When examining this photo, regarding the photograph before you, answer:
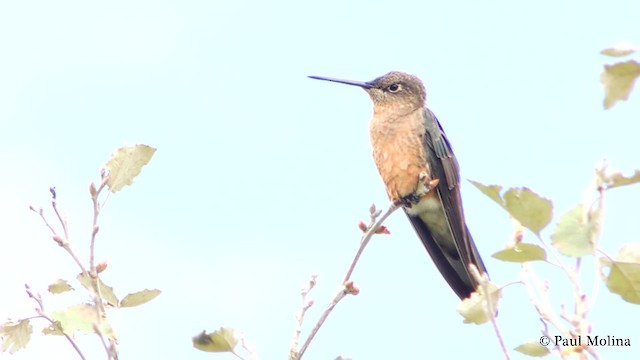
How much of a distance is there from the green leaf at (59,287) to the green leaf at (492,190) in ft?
4.29

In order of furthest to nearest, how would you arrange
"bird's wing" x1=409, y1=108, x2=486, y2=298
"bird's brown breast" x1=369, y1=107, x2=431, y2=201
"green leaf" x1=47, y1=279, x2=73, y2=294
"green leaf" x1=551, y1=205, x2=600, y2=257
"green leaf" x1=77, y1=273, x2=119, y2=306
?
"bird's brown breast" x1=369, y1=107, x2=431, y2=201
"bird's wing" x1=409, y1=108, x2=486, y2=298
"green leaf" x1=47, y1=279, x2=73, y2=294
"green leaf" x1=77, y1=273, x2=119, y2=306
"green leaf" x1=551, y1=205, x2=600, y2=257

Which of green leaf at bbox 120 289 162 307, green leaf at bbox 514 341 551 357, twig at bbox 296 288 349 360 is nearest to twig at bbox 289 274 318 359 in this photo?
twig at bbox 296 288 349 360

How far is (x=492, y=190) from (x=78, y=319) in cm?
106

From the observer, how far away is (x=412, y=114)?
6676 mm

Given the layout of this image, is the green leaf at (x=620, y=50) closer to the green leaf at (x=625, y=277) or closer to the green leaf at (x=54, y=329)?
the green leaf at (x=625, y=277)

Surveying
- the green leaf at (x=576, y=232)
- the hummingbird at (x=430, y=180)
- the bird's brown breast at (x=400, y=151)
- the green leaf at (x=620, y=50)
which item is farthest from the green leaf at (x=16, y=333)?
the bird's brown breast at (x=400, y=151)

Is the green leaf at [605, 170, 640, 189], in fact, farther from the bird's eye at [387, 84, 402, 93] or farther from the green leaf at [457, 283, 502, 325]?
the bird's eye at [387, 84, 402, 93]

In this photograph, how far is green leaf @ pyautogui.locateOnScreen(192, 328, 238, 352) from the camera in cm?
204

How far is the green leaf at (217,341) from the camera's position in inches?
80.4

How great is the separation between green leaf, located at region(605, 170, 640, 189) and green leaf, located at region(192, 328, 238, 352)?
37.2 inches

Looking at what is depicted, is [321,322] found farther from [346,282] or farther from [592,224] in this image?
[592,224]

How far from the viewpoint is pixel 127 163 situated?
2518 mm

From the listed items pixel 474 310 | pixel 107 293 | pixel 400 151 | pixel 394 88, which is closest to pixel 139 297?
pixel 107 293

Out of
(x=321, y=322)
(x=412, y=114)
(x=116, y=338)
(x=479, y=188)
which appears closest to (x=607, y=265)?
(x=479, y=188)
